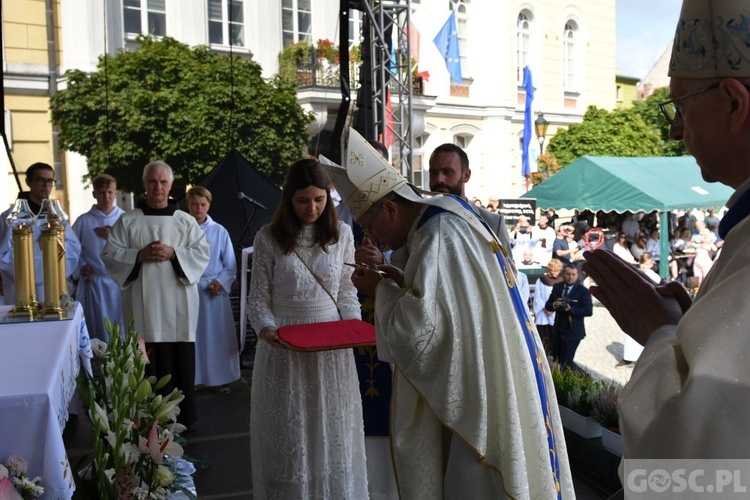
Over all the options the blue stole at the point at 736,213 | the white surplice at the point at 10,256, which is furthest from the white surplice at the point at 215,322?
the blue stole at the point at 736,213

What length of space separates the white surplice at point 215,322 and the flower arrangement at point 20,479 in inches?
193

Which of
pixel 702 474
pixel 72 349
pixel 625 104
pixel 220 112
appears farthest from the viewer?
pixel 625 104

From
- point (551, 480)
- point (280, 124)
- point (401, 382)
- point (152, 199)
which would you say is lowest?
point (551, 480)

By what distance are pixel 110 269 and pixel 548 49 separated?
2407 cm

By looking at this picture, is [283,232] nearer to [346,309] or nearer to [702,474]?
[346,309]

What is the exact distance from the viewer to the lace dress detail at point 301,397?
12.3ft

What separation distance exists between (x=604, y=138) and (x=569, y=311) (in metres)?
18.9

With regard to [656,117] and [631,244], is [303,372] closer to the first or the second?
[631,244]

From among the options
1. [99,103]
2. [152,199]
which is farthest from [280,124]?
[152,199]

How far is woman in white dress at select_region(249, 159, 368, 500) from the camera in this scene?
3.74 m

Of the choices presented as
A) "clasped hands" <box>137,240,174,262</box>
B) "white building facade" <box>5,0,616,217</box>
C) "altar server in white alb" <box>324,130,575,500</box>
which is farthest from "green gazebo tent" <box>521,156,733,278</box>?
"altar server in white alb" <box>324,130,575,500</box>

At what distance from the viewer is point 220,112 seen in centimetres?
Result: 1430

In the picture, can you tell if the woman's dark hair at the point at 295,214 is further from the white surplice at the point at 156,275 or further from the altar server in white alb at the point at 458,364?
the white surplice at the point at 156,275

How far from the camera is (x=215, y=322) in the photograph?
278 inches
